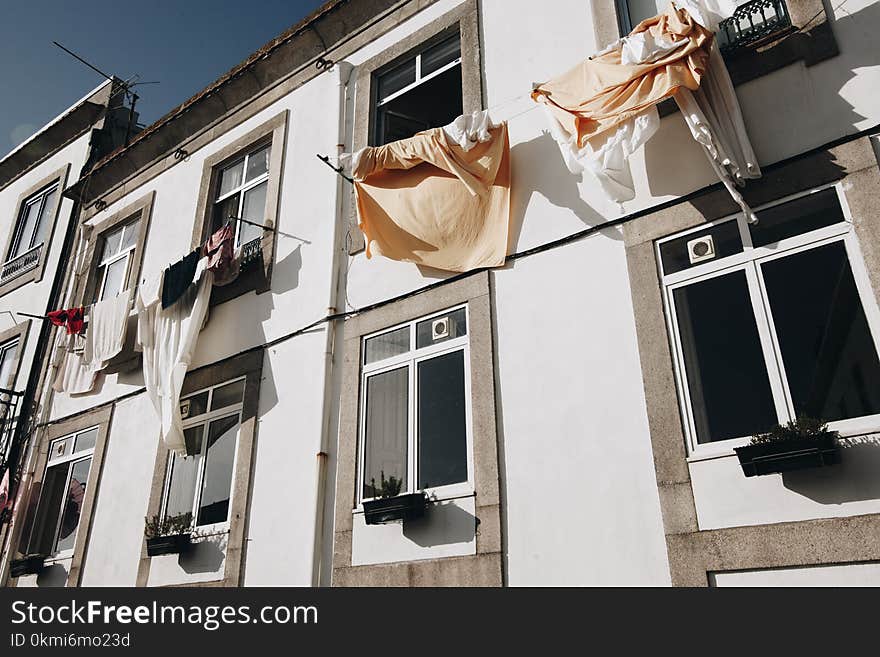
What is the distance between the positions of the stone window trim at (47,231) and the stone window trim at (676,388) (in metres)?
10.3

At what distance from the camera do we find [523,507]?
18.5 feet

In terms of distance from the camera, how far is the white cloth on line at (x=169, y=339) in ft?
27.2

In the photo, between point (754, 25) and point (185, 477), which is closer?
point (754, 25)

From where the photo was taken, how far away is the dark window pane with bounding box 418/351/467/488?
20.5 feet

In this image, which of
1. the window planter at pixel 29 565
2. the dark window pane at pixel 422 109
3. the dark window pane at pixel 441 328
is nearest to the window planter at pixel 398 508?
the dark window pane at pixel 441 328

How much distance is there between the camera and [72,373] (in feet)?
33.2

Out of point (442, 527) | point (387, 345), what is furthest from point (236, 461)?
point (442, 527)

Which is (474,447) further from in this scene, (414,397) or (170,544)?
(170,544)

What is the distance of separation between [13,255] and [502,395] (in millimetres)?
11253

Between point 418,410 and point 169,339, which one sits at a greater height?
point 169,339

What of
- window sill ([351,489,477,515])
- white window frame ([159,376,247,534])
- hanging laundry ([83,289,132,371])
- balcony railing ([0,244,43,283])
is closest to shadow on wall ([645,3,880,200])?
window sill ([351,489,477,515])

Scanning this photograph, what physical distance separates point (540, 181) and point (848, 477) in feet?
11.4
